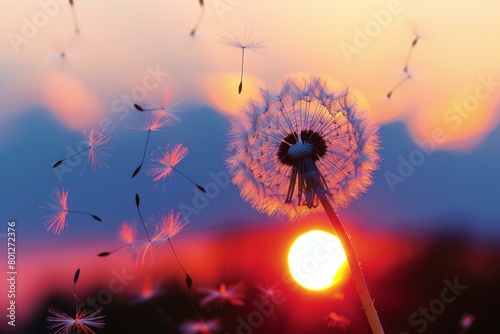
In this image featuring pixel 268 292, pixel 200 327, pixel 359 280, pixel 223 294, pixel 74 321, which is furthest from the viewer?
pixel 268 292

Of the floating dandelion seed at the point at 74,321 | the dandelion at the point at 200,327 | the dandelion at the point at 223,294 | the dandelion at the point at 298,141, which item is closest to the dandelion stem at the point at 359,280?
the dandelion at the point at 298,141

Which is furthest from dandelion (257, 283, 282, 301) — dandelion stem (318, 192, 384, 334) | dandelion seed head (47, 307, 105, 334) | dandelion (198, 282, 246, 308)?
dandelion seed head (47, 307, 105, 334)

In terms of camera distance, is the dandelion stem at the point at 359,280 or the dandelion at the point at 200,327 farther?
the dandelion at the point at 200,327

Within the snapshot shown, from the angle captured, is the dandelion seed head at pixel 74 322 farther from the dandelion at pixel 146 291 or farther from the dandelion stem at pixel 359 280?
the dandelion stem at pixel 359 280

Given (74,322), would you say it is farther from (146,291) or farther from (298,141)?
(298,141)

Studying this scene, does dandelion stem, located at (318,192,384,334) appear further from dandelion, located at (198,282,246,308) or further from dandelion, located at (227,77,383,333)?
dandelion, located at (198,282,246,308)

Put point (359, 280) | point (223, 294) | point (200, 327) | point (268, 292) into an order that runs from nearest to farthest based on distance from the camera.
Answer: point (359, 280) → point (200, 327) → point (223, 294) → point (268, 292)

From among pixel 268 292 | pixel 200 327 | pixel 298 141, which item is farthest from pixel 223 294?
pixel 298 141

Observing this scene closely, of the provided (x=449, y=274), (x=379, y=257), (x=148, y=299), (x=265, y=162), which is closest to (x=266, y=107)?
(x=265, y=162)

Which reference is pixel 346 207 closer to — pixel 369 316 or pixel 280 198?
pixel 280 198
